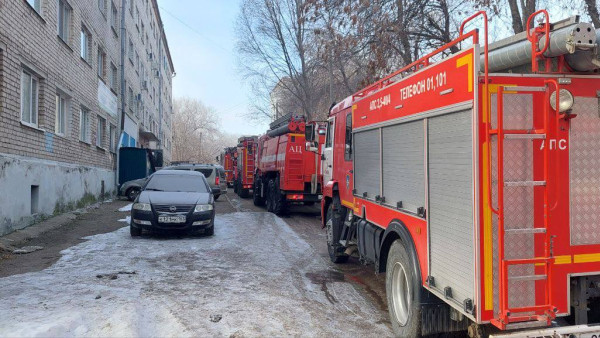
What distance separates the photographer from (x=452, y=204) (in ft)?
10.6

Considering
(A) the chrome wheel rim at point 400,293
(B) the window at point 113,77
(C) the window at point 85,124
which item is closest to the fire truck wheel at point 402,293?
(A) the chrome wheel rim at point 400,293

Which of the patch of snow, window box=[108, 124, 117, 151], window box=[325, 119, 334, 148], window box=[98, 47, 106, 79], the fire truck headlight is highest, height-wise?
window box=[98, 47, 106, 79]

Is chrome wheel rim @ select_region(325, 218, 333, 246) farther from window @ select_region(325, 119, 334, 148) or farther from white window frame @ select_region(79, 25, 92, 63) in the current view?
white window frame @ select_region(79, 25, 92, 63)

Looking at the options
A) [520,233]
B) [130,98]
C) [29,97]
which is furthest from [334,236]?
[130,98]

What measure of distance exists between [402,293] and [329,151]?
4.08 meters

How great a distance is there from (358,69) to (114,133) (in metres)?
12.5

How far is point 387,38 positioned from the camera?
1189 centimetres

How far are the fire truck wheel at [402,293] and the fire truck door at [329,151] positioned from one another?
3.50m

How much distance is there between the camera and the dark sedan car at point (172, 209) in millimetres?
9094

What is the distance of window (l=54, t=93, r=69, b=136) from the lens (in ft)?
42.3

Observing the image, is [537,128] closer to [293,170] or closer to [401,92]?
[401,92]

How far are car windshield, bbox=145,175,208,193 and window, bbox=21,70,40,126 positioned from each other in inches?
135

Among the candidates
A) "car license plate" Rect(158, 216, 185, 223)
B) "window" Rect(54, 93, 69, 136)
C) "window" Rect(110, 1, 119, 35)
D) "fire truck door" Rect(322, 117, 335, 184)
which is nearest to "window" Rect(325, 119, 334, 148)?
"fire truck door" Rect(322, 117, 335, 184)

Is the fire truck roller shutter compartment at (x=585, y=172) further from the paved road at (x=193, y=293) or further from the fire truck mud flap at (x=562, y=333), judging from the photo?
the paved road at (x=193, y=293)
